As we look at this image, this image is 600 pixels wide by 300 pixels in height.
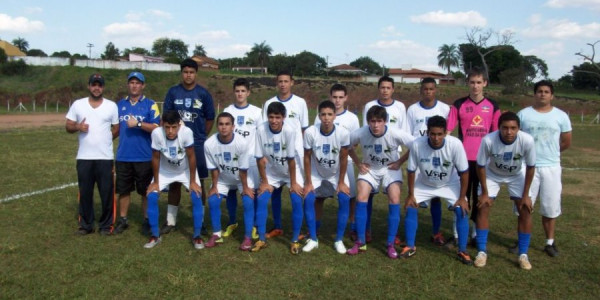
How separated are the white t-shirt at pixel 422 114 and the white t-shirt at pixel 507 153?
0.90 meters

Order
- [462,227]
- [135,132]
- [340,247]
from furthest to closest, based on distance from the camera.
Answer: [135,132] < [340,247] < [462,227]

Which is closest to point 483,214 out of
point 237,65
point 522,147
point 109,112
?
point 522,147

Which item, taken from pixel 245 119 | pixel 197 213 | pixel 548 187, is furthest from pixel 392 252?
pixel 245 119

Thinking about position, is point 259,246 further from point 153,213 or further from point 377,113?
point 377,113

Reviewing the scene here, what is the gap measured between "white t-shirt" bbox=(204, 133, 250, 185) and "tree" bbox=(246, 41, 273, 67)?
92.7 m

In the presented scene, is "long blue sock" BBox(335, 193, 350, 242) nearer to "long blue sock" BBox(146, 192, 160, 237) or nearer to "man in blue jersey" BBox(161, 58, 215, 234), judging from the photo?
"man in blue jersey" BBox(161, 58, 215, 234)

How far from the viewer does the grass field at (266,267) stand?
13.8ft

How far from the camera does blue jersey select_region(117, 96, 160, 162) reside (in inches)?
232

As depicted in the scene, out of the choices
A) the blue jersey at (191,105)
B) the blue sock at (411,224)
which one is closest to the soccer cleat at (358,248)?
the blue sock at (411,224)

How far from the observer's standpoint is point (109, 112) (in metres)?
5.87

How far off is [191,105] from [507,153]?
3856 mm

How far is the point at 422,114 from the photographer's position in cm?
593

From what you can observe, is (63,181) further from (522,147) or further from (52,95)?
(52,95)

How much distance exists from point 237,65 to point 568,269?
337 feet
